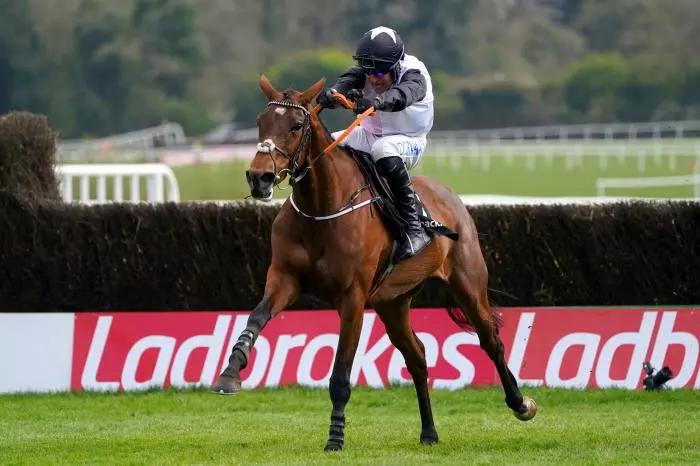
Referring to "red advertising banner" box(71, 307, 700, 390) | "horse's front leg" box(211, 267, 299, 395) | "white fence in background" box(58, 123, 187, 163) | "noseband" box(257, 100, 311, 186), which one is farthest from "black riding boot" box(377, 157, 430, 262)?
"white fence in background" box(58, 123, 187, 163)

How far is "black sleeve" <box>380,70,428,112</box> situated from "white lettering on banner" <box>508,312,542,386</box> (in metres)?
3.43

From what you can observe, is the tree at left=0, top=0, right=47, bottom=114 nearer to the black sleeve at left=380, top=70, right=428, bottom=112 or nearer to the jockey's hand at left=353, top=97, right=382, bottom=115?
the black sleeve at left=380, top=70, right=428, bottom=112

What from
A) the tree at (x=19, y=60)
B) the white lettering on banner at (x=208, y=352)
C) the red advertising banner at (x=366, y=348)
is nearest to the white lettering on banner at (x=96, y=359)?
the red advertising banner at (x=366, y=348)

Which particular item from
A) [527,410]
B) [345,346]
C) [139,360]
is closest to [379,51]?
[345,346]

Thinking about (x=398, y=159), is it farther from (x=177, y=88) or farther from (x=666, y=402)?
(x=177, y=88)

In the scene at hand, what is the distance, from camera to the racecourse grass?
24.2 feet

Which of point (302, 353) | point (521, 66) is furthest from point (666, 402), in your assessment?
point (521, 66)

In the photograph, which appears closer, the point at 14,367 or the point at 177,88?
the point at 14,367

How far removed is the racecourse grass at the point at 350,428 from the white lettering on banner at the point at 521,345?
0.16 m

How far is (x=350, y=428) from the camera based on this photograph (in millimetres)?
8875

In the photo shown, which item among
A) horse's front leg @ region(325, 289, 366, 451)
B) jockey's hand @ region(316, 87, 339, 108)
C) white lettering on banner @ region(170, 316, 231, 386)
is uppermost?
jockey's hand @ region(316, 87, 339, 108)

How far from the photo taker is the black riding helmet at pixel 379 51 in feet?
25.4

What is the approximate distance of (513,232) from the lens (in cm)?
1154

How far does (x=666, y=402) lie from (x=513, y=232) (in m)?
2.10
